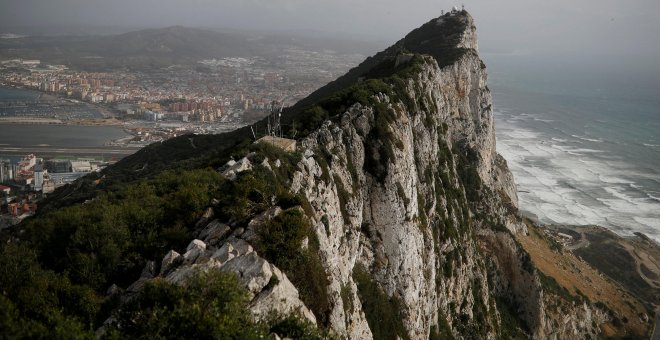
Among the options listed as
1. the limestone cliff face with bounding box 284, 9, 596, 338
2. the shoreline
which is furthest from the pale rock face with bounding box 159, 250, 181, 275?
the shoreline

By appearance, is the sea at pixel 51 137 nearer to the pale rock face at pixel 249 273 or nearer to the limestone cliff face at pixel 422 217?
the limestone cliff face at pixel 422 217

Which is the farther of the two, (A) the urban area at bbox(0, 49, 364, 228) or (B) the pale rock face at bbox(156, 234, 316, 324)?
(A) the urban area at bbox(0, 49, 364, 228)

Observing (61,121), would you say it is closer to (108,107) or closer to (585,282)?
(108,107)

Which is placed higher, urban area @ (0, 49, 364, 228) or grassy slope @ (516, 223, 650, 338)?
urban area @ (0, 49, 364, 228)

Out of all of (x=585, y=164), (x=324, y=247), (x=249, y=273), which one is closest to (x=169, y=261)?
(x=249, y=273)

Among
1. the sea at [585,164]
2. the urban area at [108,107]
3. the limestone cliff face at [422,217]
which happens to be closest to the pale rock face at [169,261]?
the limestone cliff face at [422,217]

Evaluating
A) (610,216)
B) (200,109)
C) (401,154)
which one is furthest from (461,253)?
(200,109)

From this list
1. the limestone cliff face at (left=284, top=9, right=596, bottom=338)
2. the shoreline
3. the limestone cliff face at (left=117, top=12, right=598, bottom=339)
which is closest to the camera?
the limestone cliff face at (left=117, top=12, right=598, bottom=339)

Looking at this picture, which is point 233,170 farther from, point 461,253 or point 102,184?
point 102,184

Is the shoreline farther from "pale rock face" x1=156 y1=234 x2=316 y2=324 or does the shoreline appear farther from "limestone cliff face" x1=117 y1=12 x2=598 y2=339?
"pale rock face" x1=156 y1=234 x2=316 y2=324
